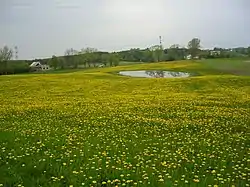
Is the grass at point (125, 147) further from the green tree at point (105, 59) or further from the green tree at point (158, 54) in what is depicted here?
the green tree at point (158, 54)

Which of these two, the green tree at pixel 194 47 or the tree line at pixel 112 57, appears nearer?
the tree line at pixel 112 57

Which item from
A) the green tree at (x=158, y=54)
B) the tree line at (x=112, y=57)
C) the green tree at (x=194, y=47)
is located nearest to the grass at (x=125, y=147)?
the tree line at (x=112, y=57)

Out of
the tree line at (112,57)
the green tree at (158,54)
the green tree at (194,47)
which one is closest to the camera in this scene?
the tree line at (112,57)

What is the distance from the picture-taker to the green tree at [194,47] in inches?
5906

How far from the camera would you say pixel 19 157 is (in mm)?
10125

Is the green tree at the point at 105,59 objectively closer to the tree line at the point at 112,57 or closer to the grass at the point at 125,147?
the tree line at the point at 112,57

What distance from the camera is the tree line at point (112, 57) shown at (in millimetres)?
110812

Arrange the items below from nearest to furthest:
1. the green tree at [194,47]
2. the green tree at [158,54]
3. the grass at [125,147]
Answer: the grass at [125,147]
the green tree at [194,47]
the green tree at [158,54]

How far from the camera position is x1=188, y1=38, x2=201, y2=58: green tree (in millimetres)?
150000

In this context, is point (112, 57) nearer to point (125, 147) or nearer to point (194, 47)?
point (194, 47)

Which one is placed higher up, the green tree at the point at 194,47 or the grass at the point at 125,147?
the green tree at the point at 194,47

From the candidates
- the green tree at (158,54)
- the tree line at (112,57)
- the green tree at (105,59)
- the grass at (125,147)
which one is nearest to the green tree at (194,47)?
the tree line at (112,57)

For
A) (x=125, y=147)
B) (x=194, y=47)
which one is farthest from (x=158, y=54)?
(x=125, y=147)

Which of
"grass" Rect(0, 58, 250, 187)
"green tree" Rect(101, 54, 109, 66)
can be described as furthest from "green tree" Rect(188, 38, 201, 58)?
"grass" Rect(0, 58, 250, 187)
